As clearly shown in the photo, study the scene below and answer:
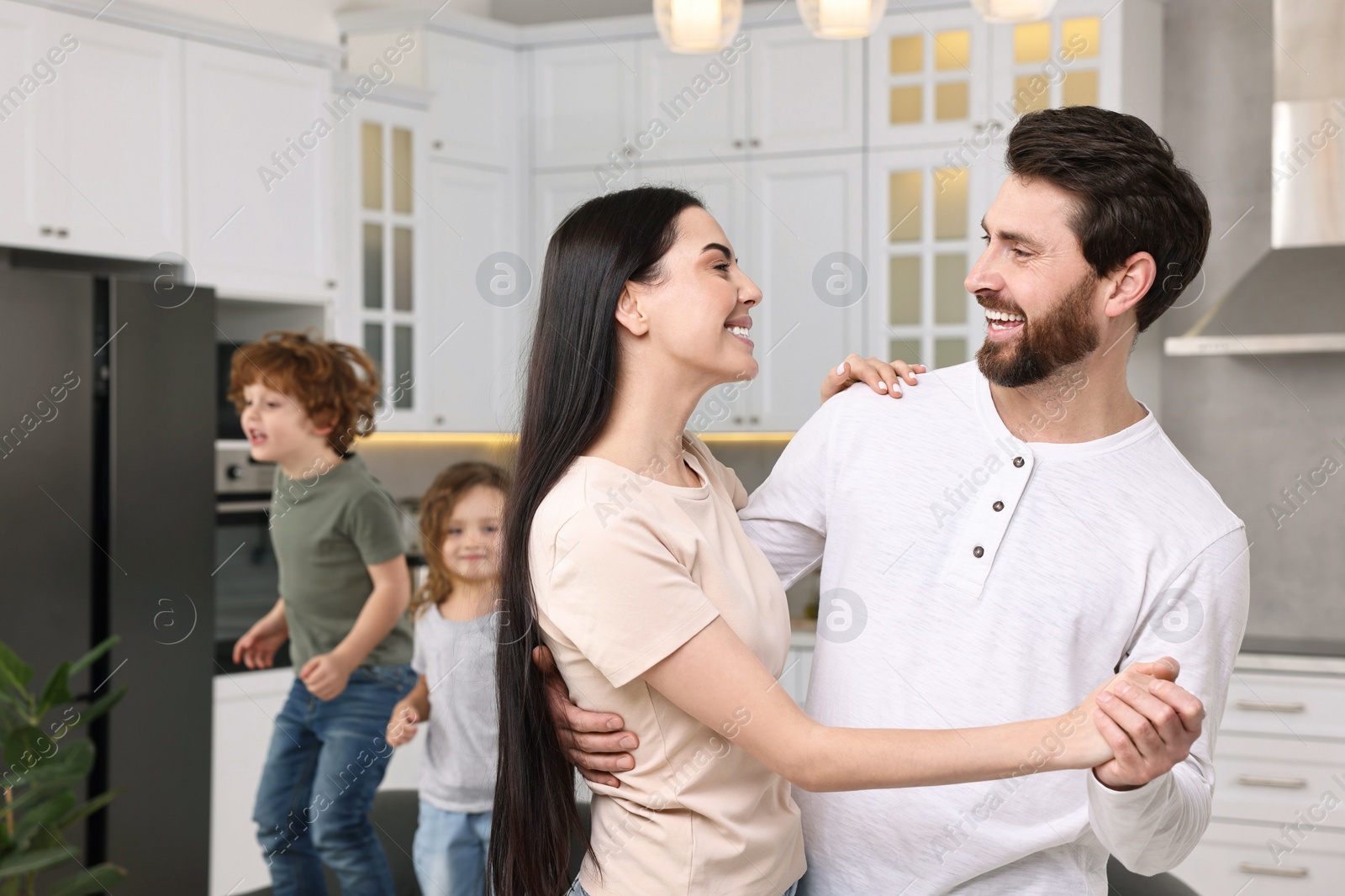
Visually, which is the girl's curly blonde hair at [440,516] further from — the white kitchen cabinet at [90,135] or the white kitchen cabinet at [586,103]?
the white kitchen cabinet at [586,103]

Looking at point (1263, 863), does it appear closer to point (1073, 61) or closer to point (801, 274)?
point (801, 274)

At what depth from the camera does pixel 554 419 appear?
113 cm

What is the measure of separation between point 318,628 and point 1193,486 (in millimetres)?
1834

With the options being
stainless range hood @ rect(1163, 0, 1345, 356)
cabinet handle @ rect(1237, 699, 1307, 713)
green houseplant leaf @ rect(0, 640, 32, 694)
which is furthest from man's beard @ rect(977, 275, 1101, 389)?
cabinet handle @ rect(1237, 699, 1307, 713)

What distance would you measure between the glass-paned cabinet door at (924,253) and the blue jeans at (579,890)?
2.43 meters

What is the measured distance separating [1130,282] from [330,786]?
5.91 ft

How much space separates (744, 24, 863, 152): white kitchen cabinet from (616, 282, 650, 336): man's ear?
2614 millimetres

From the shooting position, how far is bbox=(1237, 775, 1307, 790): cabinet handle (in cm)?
289

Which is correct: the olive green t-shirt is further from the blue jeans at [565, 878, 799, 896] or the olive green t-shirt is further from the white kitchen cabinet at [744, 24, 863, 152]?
the white kitchen cabinet at [744, 24, 863, 152]

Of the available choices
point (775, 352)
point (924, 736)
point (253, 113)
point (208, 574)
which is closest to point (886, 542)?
point (924, 736)

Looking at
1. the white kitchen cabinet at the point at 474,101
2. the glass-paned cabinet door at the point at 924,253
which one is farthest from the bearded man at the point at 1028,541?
the white kitchen cabinet at the point at 474,101

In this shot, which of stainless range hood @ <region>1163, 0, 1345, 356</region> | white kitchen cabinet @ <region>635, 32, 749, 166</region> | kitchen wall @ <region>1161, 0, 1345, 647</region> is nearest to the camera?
stainless range hood @ <region>1163, 0, 1345, 356</region>

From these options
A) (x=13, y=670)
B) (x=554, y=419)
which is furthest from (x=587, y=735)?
(x=13, y=670)

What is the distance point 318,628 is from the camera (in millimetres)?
2506
